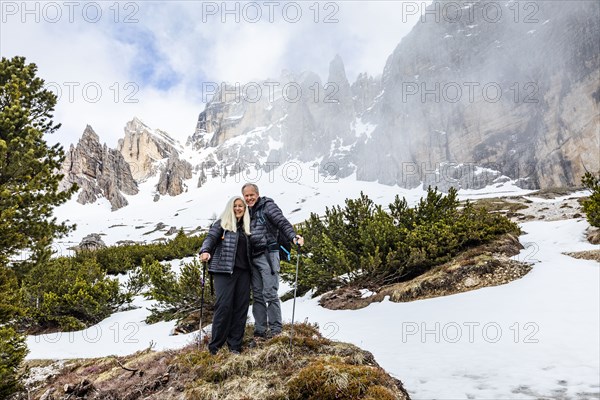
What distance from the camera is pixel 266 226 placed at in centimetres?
500

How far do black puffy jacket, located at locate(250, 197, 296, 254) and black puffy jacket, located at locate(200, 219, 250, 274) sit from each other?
170 millimetres

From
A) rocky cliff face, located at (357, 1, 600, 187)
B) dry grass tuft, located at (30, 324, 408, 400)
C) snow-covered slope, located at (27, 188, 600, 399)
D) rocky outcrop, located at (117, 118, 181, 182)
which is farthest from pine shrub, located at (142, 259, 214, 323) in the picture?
rocky outcrop, located at (117, 118, 181, 182)

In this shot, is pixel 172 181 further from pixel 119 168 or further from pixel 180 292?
pixel 180 292

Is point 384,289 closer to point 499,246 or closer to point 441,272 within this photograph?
point 441,272

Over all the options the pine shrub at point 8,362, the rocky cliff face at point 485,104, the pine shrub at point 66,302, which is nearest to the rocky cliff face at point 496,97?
the rocky cliff face at point 485,104

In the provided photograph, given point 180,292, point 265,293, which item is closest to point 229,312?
point 265,293

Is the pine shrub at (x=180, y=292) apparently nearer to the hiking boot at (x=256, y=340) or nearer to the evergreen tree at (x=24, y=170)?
the evergreen tree at (x=24, y=170)

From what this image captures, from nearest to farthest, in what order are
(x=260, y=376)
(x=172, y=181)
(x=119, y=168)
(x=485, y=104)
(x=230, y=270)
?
1. (x=260, y=376)
2. (x=230, y=270)
3. (x=485, y=104)
4. (x=119, y=168)
5. (x=172, y=181)

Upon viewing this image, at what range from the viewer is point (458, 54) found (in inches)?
5448

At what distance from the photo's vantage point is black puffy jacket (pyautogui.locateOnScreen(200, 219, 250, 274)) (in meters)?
4.62

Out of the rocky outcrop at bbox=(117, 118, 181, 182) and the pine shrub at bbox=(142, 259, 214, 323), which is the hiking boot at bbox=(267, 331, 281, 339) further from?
the rocky outcrop at bbox=(117, 118, 181, 182)

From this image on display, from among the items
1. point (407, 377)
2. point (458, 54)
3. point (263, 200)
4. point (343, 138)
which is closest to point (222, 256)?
point (263, 200)

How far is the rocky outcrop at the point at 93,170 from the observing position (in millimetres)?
132500

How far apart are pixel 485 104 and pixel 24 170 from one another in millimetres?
136328
